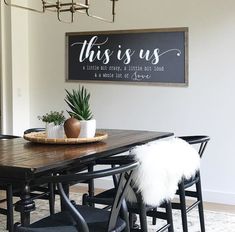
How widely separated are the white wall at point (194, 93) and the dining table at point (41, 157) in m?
1.30

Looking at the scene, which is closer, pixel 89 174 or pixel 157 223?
pixel 89 174

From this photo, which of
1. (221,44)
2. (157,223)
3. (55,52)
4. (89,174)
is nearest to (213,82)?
(221,44)

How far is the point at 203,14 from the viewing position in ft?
14.6

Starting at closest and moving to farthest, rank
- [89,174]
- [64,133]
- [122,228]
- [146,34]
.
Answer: [89,174] → [122,228] → [64,133] → [146,34]

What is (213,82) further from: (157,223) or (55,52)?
(55,52)

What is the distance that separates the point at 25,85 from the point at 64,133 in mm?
2438

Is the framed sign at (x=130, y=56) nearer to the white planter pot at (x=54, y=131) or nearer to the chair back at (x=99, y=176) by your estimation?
the white planter pot at (x=54, y=131)

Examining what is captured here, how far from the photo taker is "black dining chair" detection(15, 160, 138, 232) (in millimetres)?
2072

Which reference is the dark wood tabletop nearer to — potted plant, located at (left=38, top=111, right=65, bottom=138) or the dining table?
the dining table

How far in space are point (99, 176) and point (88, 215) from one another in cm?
41

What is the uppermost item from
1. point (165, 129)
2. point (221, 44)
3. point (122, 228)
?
point (221, 44)

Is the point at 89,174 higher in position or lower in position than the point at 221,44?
lower

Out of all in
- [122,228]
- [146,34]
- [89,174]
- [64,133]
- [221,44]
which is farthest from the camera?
[146,34]

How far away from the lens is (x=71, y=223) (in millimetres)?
2311
